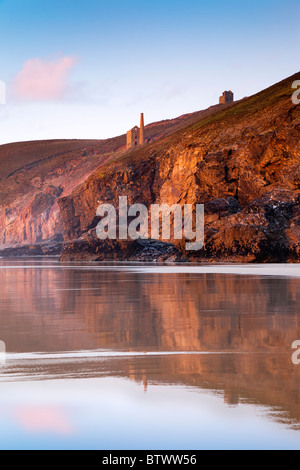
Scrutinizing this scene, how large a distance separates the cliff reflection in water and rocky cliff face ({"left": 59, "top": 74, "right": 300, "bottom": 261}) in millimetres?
29349

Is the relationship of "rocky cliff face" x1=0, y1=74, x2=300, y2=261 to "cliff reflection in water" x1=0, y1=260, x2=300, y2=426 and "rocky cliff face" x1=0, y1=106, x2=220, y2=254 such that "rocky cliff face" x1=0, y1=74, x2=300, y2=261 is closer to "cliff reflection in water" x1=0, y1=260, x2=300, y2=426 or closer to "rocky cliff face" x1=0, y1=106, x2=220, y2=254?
"rocky cliff face" x1=0, y1=106, x2=220, y2=254

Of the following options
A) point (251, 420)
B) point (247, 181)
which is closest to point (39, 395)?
point (251, 420)

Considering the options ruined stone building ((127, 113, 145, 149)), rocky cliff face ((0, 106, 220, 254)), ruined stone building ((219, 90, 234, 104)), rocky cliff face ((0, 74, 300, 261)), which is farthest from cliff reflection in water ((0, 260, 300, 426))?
ruined stone building ((219, 90, 234, 104))

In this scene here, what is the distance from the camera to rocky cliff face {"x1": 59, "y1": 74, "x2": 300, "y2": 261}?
4459 cm

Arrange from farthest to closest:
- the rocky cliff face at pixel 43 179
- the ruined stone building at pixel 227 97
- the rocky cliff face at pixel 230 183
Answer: the ruined stone building at pixel 227 97
the rocky cliff face at pixel 43 179
the rocky cliff face at pixel 230 183

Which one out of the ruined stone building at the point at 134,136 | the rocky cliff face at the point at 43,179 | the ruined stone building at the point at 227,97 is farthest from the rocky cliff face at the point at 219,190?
the ruined stone building at the point at 227,97

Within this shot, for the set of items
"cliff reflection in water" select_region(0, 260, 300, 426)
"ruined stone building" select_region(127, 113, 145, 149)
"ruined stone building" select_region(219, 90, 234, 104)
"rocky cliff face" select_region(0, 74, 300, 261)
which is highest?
"ruined stone building" select_region(219, 90, 234, 104)

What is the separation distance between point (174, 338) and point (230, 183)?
5400 centimetres

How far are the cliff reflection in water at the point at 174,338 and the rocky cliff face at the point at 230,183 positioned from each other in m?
29.3

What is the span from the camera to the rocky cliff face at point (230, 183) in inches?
1756

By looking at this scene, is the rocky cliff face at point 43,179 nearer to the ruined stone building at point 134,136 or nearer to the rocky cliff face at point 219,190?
the rocky cliff face at point 219,190

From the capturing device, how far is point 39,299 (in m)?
15.1

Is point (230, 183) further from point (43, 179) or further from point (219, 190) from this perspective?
point (43, 179)
